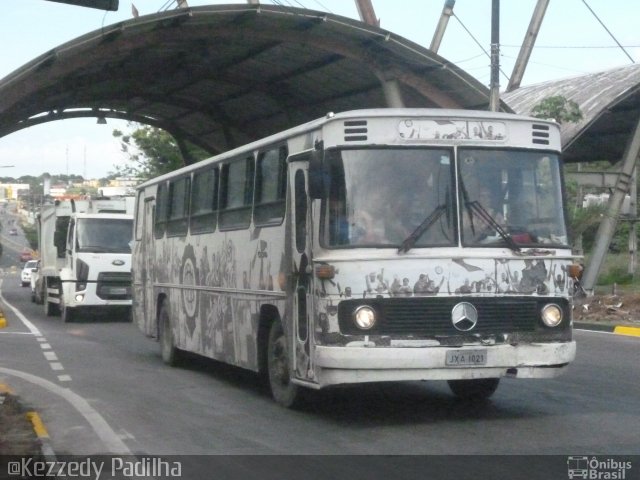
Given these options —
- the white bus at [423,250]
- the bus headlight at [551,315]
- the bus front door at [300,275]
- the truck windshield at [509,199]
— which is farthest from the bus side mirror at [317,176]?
the bus headlight at [551,315]

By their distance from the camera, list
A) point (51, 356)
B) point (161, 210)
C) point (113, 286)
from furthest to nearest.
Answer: point (113, 286)
point (51, 356)
point (161, 210)

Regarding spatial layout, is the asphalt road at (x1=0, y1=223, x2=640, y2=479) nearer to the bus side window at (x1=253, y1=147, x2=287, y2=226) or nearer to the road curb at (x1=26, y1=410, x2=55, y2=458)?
the road curb at (x1=26, y1=410, x2=55, y2=458)

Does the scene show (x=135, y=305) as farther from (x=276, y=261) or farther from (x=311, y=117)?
(x=311, y=117)

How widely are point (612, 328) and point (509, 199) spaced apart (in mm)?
13601

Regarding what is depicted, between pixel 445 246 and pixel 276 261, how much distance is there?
214cm

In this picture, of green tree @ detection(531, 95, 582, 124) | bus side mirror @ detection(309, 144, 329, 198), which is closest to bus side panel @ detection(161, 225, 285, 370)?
bus side mirror @ detection(309, 144, 329, 198)

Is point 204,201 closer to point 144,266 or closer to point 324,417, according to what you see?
point 144,266

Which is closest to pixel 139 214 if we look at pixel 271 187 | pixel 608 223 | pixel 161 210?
pixel 161 210

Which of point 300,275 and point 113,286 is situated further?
point 113,286

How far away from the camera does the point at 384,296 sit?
35.0 ft

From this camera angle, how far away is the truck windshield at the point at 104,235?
98.5 feet

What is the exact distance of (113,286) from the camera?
30.0 metres

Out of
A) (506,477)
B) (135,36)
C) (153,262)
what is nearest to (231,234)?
(153,262)

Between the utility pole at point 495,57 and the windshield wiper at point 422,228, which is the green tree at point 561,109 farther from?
the windshield wiper at point 422,228
